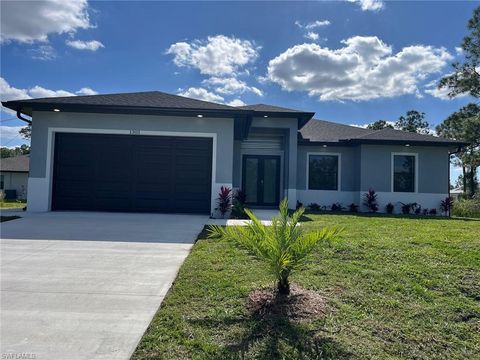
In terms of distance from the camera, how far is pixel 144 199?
1167cm

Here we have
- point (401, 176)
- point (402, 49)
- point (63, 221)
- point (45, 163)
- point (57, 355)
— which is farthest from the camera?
point (402, 49)

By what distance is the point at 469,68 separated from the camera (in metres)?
21.6

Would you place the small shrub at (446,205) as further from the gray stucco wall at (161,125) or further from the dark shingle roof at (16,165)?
the dark shingle roof at (16,165)

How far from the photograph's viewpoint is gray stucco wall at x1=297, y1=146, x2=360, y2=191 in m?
16.3

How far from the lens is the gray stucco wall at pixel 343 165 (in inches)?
642

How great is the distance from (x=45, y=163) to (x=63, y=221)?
3.15 meters

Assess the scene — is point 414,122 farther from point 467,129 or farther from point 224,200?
point 224,200

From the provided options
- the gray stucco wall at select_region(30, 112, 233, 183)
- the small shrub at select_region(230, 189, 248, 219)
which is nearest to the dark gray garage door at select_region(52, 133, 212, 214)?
the gray stucco wall at select_region(30, 112, 233, 183)

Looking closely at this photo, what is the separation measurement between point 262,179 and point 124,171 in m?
6.96

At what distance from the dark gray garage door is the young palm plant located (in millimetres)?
7705

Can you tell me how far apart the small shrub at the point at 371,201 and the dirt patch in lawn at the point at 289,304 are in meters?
12.2

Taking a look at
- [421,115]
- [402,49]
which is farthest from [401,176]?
[421,115]

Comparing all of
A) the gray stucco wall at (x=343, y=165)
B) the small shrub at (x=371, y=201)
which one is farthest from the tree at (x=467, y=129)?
the small shrub at (x=371, y=201)

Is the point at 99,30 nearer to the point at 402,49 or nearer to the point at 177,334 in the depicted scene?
the point at 177,334
